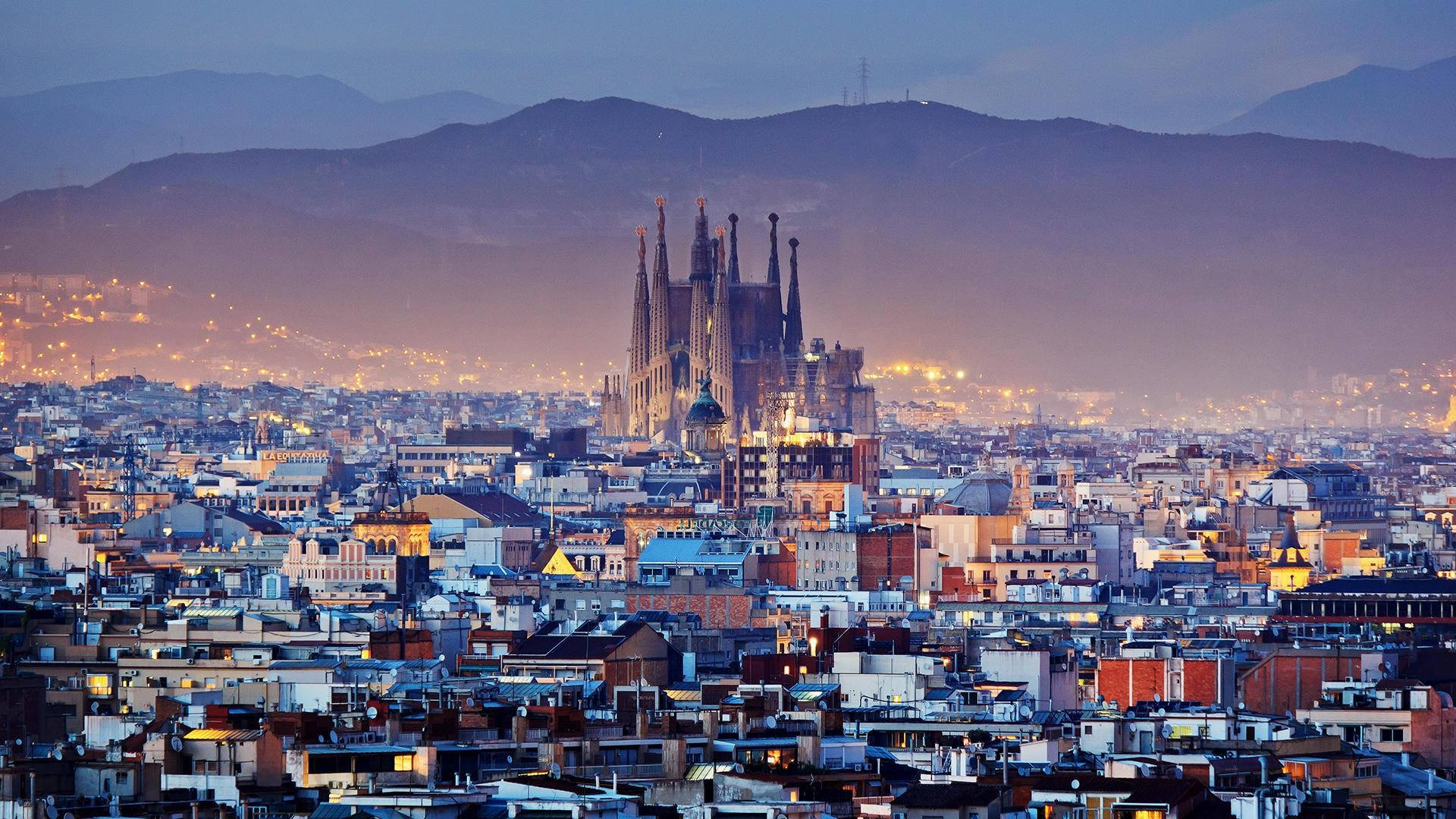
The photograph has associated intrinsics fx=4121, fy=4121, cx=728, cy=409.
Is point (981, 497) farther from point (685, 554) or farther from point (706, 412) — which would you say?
point (706, 412)

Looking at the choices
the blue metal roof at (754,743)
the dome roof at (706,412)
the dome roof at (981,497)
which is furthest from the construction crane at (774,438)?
the blue metal roof at (754,743)

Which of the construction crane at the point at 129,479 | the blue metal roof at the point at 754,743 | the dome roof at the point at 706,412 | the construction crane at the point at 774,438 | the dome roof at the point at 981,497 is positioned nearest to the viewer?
the blue metal roof at the point at 754,743

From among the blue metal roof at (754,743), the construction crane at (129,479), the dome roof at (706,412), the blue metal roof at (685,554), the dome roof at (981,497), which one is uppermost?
the dome roof at (706,412)

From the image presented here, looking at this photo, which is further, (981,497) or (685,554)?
(981,497)

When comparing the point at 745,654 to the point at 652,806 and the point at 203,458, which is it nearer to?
the point at 652,806

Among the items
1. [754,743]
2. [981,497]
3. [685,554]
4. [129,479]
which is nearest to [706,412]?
[129,479]

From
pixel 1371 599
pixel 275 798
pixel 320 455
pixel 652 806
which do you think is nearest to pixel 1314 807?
pixel 652 806

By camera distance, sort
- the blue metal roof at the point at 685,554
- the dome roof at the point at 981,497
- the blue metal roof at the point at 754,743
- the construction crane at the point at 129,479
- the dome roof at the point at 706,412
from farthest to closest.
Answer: the dome roof at the point at 706,412, the construction crane at the point at 129,479, the dome roof at the point at 981,497, the blue metal roof at the point at 685,554, the blue metal roof at the point at 754,743

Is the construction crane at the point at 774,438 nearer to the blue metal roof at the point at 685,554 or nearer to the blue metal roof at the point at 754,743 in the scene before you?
the blue metal roof at the point at 685,554
